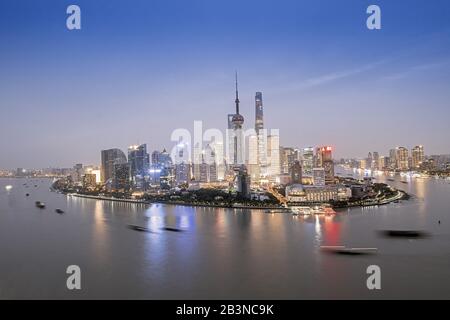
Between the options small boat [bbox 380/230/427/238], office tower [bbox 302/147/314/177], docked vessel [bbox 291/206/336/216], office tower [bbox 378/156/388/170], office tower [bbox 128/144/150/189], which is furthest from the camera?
office tower [bbox 378/156/388/170]

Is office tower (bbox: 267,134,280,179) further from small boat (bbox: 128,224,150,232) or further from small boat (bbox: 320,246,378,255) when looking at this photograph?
small boat (bbox: 320,246,378,255)

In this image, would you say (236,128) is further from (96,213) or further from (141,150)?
(96,213)

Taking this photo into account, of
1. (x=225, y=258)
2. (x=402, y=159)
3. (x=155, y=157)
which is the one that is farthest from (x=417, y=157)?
(x=225, y=258)

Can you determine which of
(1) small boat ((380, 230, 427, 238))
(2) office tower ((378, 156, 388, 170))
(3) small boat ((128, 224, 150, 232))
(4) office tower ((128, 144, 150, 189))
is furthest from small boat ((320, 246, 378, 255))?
(2) office tower ((378, 156, 388, 170))

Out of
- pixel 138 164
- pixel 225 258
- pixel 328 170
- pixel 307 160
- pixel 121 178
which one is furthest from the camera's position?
pixel 307 160

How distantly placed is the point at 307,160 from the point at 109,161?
34.9 feet

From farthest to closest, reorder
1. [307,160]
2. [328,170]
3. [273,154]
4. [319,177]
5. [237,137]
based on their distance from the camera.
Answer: [273,154]
[237,137]
[307,160]
[328,170]
[319,177]

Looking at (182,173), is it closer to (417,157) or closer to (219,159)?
(219,159)

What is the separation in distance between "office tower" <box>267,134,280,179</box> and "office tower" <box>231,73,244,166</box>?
1860 mm

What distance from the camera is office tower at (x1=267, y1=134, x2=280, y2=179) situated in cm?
2275

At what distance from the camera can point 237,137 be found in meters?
22.5

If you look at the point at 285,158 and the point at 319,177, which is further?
the point at 285,158

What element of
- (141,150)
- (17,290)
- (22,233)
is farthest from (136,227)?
(141,150)
